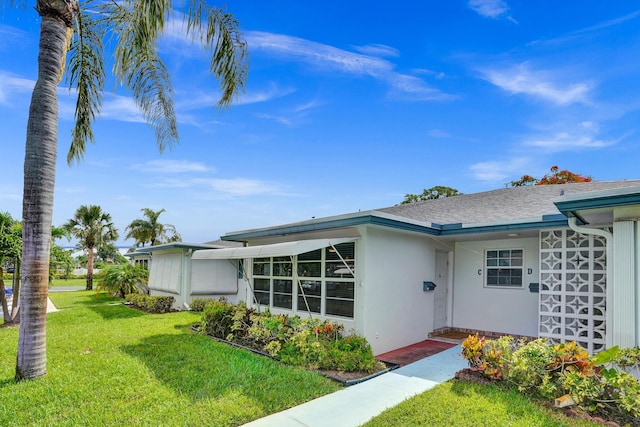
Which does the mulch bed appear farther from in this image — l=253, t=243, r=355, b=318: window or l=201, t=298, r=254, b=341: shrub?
l=201, t=298, r=254, b=341: shrub

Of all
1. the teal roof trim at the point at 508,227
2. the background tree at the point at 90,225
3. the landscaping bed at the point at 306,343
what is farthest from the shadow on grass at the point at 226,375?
the background tree at the point at 90,225

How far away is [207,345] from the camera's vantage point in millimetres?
9625

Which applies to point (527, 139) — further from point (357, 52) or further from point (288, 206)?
point (288, 206)

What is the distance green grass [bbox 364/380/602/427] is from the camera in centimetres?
505

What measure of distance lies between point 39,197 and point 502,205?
12.8 metres

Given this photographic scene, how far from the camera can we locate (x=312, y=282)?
10047 millimetres

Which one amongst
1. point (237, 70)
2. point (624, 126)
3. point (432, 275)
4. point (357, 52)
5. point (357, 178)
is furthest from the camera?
point (357, 178)

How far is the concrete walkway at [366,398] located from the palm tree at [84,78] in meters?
5.06

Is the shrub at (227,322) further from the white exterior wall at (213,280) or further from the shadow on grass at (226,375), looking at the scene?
the white exterior wall at (213,280)

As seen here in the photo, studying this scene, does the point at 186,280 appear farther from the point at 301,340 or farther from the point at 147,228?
the point at 147,228

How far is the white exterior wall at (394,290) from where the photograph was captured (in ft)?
28.0

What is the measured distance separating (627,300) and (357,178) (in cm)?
1354

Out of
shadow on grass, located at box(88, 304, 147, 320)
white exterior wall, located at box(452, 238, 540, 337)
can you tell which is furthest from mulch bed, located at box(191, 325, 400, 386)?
shadow on grass, located at box(88, 304, 147, 320)

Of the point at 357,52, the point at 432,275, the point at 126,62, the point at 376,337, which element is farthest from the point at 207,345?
the point at 357,52
